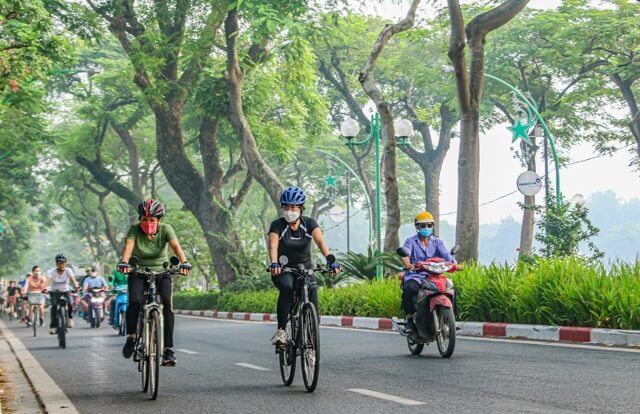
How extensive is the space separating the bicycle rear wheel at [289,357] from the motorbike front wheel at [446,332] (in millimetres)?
2640

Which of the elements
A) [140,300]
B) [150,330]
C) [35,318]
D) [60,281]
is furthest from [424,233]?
[35,318]

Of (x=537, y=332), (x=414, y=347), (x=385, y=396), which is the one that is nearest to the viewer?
(x=385, y=396)

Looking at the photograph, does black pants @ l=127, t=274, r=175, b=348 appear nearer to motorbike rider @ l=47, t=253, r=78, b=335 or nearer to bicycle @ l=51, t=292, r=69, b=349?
bicycle @ l=51, t=292, r=69, b=349

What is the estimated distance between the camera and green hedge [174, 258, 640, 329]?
13.4m

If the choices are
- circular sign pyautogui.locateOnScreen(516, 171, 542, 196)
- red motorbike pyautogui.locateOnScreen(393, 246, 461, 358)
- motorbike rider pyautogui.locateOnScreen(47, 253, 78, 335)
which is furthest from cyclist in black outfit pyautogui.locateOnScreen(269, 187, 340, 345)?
A: circular sign pyautogui.locateOnScreen(516, 171, 542, 196)

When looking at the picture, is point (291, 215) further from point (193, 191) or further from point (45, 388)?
point (193, 191)

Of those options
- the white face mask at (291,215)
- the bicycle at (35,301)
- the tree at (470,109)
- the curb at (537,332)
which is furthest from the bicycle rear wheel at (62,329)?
the white face mask at (291,215)

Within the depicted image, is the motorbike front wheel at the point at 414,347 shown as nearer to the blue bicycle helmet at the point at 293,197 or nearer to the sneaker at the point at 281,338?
the sneaker at the point at 281,338

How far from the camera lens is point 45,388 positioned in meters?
10.3

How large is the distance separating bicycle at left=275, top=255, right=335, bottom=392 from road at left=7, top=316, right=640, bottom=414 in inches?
6.6

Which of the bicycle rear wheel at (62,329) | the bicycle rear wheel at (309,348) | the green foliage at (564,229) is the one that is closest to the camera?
the bicycle rear wheel at (309,348)

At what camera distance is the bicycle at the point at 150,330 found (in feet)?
28.9

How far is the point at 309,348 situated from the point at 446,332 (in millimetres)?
3293

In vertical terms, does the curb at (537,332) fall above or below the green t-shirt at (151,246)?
below
